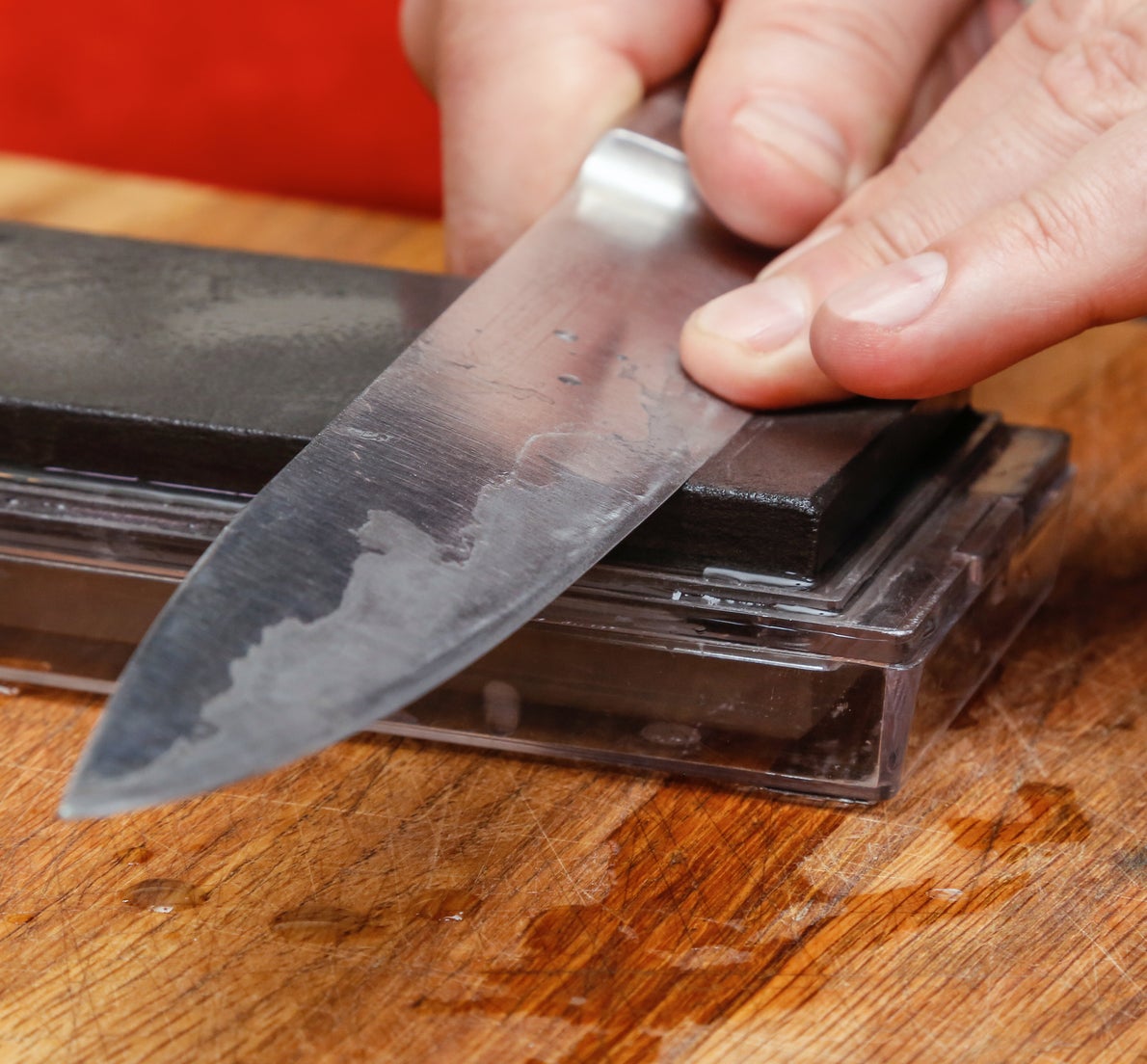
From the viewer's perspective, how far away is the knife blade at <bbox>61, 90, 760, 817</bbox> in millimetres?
541

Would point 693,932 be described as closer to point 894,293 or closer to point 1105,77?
point 894,293

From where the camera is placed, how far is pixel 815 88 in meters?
1.02

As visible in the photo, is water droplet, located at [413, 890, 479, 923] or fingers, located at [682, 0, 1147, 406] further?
fingers, located at [682, 0, 1147, 406]

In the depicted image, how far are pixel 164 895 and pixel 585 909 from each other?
19cm

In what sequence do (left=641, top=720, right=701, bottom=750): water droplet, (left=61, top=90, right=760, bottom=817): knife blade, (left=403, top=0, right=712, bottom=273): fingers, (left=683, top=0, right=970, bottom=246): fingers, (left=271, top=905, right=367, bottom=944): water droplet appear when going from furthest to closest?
(left=403, top=0, right=712, bottom=273): fingers < (left=683, top=0, right=970, bottom=246): fingers < (left=641, top=720, right=701, bottom=750): water droplet < (left=271, top=905, right=367, bottom=944): water droplet < (left=61, top=90, right=760, bottom=817): knife blade

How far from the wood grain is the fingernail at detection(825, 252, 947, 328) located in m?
0.23

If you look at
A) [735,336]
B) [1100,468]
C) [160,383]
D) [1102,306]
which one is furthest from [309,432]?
[1100,468]

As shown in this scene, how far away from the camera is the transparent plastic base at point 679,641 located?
0.73 meters

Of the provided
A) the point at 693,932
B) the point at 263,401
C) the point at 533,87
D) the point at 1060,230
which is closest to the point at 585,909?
the point at 693,932

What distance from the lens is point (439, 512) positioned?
25.8 inches

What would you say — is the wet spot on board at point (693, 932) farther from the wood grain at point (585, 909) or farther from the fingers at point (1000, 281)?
the fingers at point (1000, 281)

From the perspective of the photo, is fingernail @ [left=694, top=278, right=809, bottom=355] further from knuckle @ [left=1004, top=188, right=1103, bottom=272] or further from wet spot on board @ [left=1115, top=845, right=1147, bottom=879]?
wet spot on board @ [left=1115, top=845, right=1147, bottom=879]

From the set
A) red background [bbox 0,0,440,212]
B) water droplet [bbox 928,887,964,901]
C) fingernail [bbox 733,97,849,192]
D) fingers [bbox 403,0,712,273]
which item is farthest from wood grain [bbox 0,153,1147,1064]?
red background [bbox 0,0,440,212]

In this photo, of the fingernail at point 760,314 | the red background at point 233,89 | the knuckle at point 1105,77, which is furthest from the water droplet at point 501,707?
the red background at point 233,89
